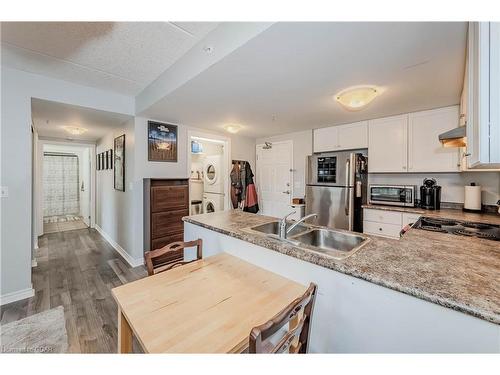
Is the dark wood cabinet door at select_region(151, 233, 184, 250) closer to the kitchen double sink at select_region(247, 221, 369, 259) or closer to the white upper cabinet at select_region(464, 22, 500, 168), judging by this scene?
the kitchen double sink at select_region(247, 221, 369, 259)

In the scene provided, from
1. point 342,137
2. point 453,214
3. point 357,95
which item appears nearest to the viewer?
point 357,95

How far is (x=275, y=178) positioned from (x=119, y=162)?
292 cm

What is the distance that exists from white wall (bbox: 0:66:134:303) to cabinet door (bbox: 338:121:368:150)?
13.2 feet

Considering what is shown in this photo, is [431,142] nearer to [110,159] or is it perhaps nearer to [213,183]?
[213,183]

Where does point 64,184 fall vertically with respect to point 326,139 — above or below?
below

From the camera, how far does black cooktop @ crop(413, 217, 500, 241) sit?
161 cm

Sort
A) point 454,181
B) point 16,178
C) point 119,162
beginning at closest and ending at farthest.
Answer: point 16,178 → point 454,181 → point 119,162

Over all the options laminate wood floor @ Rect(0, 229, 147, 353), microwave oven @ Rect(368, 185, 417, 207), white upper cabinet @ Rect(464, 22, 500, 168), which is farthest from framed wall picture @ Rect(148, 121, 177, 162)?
white upper cabinet @ Rect(464, 22, 500, 168)

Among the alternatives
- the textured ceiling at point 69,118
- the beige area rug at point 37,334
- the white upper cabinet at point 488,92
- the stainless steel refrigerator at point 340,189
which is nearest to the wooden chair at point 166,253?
the beige area rug at point 37,334

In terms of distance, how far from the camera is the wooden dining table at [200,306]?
0.77m

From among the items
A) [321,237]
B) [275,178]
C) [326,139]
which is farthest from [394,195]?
[275,178]

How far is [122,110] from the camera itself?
3.02 metres

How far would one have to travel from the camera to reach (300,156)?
4148 mm
